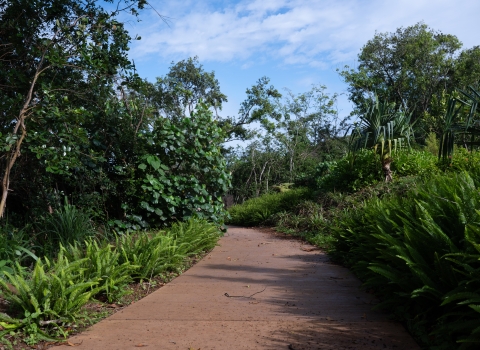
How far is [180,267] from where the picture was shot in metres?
7.09

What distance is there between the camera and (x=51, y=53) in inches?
257

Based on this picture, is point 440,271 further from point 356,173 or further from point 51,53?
point 356,173

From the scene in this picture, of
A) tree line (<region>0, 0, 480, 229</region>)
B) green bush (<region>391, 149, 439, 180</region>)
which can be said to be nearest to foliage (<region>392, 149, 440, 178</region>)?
green bush (<region>391, 149, 439, 180</region>)

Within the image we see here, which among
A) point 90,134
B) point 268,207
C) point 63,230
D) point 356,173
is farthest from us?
point 268,207

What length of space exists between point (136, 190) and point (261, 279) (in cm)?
399

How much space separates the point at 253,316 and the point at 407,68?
28016 mm

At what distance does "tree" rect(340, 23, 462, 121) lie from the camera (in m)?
28.7

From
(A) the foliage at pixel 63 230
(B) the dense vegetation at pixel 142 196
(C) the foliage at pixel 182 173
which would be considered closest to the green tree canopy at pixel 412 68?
(B) the dense vegetation at pixel 142 196

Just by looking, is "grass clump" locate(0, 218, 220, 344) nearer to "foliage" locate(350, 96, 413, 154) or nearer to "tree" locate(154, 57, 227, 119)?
"foliage" locate(350, 96, 413, 154)

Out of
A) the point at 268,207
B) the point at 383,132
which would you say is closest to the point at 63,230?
the point at 383,132

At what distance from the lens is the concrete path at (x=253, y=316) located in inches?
150

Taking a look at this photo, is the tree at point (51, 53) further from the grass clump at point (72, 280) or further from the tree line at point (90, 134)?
the grass clump at point (72, 280)

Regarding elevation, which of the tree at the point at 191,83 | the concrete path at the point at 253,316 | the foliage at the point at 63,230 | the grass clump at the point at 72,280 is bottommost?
the concrete path at the point at 253,316

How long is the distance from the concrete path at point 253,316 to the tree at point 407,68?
77.5ft
